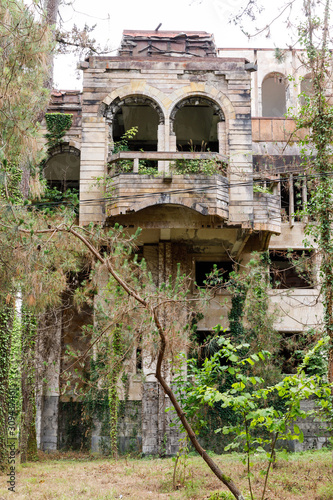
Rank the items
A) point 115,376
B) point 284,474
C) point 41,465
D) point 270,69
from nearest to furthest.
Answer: point 284,474, point 41,465, point 115,376, point 270,69

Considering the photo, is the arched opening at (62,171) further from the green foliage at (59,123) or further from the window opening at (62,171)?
the green foliage at (59,123)

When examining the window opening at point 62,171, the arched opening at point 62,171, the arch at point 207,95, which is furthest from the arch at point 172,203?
the window opening at point 62,171

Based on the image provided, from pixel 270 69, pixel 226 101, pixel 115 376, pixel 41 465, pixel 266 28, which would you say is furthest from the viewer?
pixel 270 69

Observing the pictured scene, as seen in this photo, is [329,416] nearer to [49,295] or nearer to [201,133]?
[49,295]

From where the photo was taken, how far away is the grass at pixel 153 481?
1177 cm

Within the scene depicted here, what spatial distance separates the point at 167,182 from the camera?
18562mm

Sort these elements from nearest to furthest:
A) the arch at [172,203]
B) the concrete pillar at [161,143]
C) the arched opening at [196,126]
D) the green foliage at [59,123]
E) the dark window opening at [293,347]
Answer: the dark window opening at [293,347] → the arch at [172,203] → the concrete pillar at [161,143] → the green foliage at [59,123] → the arched opening at [196,126]

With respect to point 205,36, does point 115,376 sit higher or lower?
lower

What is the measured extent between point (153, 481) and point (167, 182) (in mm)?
9345

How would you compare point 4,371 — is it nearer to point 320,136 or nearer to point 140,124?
point 320,136

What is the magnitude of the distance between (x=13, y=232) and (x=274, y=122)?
1691 cm

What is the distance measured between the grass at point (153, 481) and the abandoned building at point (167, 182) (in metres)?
4.03

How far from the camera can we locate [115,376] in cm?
1781

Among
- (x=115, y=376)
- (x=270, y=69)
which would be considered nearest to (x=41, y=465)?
(x=115, y=376)
